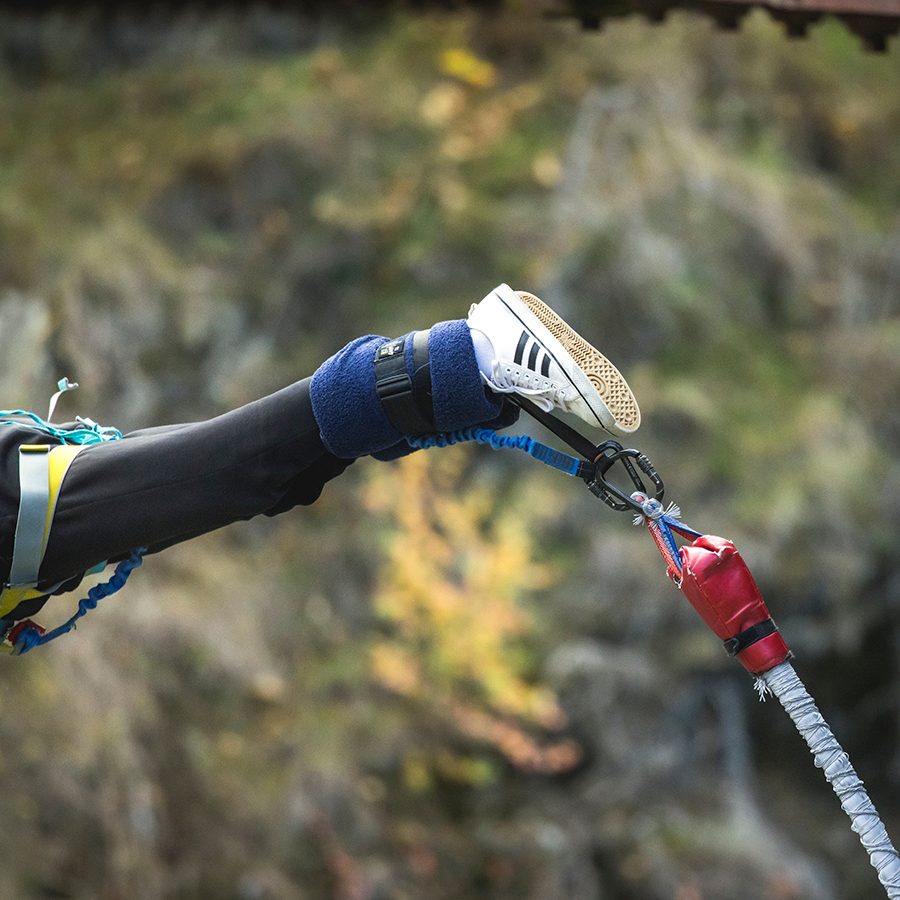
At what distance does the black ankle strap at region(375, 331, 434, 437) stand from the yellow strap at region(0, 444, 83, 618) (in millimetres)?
410

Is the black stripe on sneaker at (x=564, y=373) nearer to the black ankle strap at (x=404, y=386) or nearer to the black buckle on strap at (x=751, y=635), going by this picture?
the black ankle strap at (x=404, y=386)

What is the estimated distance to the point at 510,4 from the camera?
262cm

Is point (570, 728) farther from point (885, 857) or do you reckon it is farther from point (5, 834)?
point (885, 857)

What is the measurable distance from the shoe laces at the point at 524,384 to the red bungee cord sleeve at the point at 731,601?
0.81ft

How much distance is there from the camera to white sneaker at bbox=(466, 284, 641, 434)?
5.39 feet

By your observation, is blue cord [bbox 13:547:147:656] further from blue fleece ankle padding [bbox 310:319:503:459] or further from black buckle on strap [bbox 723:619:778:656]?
black buckle on strap [bbox 723:619:778:656]

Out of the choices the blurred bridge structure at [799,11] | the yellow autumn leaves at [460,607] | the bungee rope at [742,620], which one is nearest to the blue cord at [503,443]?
the bungee rope at [742,620]

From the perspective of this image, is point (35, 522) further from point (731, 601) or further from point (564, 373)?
point (731, 601)

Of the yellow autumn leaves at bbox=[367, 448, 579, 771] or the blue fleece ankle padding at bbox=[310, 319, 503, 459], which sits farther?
the yellow autumn leaves at bbox=[367, 448, 579, 771]

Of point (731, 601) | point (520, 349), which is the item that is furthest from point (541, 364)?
point (731, 601)

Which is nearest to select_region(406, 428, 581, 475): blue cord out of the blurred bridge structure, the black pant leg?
the black pant leg

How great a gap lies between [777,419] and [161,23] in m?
2.66

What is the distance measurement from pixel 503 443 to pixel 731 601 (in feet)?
1.10

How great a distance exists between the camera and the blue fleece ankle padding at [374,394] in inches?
64.1
